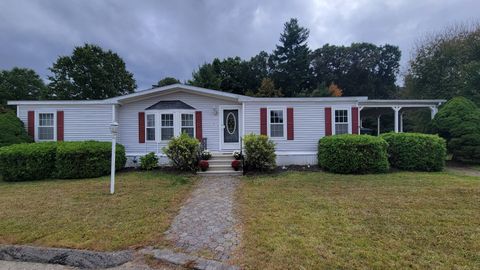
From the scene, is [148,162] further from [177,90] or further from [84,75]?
[84,75]

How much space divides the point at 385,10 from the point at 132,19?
16391 mm

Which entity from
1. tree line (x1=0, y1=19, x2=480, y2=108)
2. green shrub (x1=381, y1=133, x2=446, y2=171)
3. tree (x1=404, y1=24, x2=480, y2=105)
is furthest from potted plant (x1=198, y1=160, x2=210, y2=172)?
tree (x1=404, y1=24, x2=480, y2=105)

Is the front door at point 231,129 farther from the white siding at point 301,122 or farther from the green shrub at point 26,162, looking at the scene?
the green shrub at point 26,162

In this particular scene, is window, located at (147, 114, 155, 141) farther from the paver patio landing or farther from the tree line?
the tree line

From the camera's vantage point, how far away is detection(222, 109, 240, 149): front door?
38.1ft

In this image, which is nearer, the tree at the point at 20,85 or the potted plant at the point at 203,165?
the potted plant at the point at 203,165

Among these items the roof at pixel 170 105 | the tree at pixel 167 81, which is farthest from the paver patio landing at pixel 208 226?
the tree at pixel 167 81

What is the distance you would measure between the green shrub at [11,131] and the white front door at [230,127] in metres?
8.44

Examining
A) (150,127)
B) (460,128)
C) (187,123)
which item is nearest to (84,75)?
(150,127)

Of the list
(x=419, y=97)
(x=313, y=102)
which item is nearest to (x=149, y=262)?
(x=313, y=102)

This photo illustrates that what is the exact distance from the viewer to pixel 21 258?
342 centimetres

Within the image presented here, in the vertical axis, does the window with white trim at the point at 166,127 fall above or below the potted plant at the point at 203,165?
above

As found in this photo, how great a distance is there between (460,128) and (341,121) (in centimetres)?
551

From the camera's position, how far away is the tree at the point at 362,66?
124 feet
